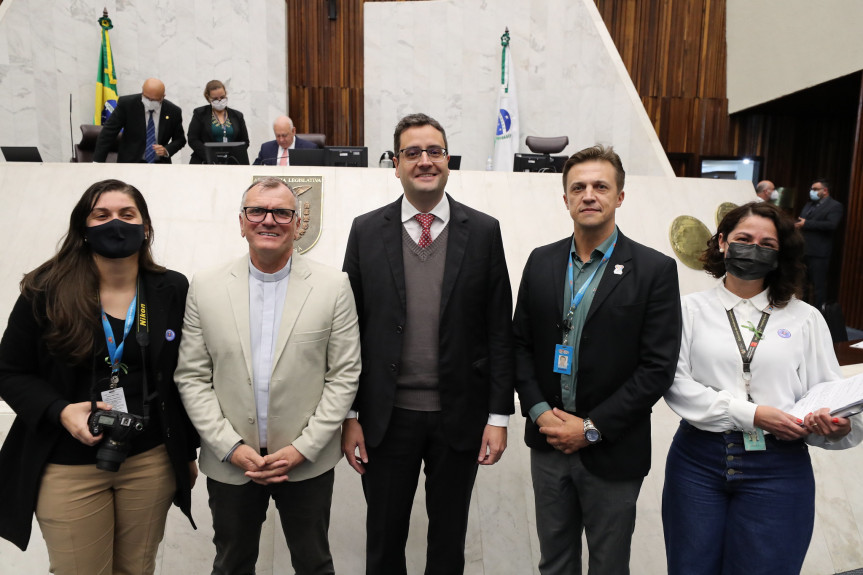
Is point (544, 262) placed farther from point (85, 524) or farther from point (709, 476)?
point (85, 524)

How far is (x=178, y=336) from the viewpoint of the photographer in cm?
173

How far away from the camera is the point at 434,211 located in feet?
6.03

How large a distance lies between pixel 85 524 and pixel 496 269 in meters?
1.35

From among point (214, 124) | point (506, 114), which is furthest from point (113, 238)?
point (506, 114)

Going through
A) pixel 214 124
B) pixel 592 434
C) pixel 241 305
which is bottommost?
pixel 592 434

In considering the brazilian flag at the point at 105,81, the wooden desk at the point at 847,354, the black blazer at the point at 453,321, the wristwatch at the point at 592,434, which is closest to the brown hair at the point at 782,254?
the wristwatch at the point at 592,434

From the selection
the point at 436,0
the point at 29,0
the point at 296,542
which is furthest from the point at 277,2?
the point at 296,542

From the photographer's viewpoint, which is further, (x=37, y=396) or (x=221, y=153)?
(x=221, y=153)

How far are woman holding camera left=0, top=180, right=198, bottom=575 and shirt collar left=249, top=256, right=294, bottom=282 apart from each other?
0.23 m

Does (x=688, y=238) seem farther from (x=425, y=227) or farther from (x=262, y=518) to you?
(x=262, y=518)

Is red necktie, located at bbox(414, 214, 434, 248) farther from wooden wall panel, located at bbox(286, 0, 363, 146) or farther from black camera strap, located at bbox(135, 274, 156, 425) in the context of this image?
wooden wall panel, located at bbox(286, 0, 363, 146)

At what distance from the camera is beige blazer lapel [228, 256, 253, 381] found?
1694mm

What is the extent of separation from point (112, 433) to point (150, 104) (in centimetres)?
464

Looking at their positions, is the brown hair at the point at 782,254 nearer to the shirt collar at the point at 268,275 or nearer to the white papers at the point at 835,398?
the white papers at the point at 835,398
